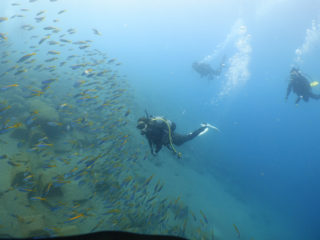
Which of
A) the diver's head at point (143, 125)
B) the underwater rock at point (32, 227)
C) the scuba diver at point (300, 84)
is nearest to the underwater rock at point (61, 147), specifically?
the underwater rock at point (32, 227)

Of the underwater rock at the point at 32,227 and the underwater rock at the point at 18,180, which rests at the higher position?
the underwater rock at the point at 32,227

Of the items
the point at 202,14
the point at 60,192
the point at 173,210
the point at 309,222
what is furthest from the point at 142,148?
the point at 202,14

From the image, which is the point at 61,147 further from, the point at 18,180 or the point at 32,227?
the point at 32,227

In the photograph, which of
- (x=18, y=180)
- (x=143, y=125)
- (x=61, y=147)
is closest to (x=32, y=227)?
(x=18, y=180)

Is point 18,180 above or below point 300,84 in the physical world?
below

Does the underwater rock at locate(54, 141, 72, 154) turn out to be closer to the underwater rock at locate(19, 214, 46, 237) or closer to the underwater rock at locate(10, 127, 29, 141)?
the underwater rock at locate(10, 127, 29, 141)

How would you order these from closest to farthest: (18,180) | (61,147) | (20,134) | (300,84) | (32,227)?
(32,227) < (18,180) < (20,134) < (61,147) < (300,84)

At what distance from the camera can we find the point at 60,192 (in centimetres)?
615

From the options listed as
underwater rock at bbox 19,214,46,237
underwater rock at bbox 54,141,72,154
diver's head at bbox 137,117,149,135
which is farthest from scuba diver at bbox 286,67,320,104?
underwater rock at bbox 19,214,46,237

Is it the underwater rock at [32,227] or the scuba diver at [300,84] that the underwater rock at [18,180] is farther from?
the scuba diver at [300,84]

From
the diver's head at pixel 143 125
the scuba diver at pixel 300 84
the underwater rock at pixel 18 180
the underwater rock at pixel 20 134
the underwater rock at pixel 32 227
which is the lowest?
the underwater rock at pixel 20 134

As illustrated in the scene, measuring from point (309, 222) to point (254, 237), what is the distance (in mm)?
12897

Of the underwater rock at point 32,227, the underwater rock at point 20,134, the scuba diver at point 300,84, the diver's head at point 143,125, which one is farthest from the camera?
the scuba diver at point 300,84

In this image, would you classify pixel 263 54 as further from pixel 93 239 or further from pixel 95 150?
pixel 93 239
